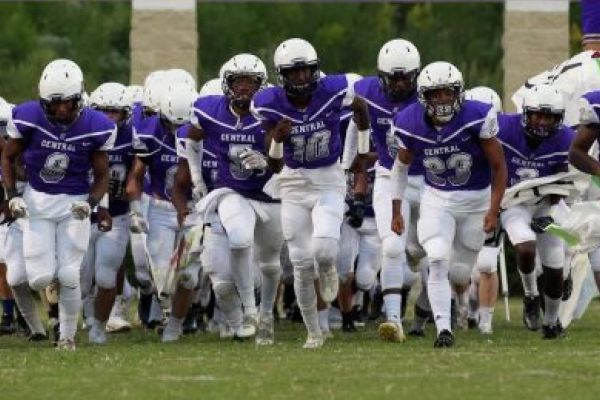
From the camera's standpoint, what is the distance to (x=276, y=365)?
12.4 m

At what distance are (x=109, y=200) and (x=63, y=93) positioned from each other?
75.6 inches

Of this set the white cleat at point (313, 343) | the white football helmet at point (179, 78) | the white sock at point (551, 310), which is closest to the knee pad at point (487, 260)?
the white sock at point (551, 310)

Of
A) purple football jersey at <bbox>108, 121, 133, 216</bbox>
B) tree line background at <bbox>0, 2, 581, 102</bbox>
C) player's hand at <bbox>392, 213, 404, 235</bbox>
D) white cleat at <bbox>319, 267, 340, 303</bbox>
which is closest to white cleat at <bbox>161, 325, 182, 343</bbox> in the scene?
purple football jersey at <bbox>108, 121, 133, 216</bbox>

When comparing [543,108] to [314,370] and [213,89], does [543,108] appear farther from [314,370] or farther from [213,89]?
[314,370]

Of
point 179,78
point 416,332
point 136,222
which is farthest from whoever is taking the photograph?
point 179,78

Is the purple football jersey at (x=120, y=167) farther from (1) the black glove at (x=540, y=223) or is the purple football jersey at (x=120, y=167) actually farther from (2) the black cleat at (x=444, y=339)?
(2) the black cleat at (x=444, y=339)

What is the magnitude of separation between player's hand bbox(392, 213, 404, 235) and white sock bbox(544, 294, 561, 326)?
1.29 m

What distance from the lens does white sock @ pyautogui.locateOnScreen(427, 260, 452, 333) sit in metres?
13.4

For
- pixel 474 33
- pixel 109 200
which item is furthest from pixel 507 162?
pixel 474 33

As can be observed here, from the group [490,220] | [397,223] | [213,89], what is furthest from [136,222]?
[490,220]

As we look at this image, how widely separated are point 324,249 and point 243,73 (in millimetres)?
1573

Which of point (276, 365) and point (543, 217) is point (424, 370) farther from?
point (543, 217)

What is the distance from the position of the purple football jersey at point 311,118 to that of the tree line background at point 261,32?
14819 millimetres

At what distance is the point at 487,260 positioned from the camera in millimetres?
15992
